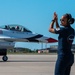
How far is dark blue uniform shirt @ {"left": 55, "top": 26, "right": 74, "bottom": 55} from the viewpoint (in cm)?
666

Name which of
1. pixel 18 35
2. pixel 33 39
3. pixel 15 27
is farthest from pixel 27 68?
pixel 15 27

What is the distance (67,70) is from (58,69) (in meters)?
0.24

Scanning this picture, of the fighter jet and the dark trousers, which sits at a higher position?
the fighter jet

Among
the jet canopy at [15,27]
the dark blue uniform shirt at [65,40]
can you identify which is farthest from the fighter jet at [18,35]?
the dark blue uniform shirt at [65,40]

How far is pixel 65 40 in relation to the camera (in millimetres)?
6719

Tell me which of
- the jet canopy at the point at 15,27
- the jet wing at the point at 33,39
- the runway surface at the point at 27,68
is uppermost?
the jet canopy at the point at 15,27

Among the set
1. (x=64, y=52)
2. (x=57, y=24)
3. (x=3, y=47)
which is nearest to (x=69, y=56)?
(x=64, y=52)

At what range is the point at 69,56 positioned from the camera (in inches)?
264

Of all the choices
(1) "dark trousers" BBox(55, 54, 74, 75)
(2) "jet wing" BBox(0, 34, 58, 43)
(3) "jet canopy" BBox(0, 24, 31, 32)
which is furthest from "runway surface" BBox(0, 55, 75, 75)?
(1) "dark trousers" BBox(55, 54, 74, 75)

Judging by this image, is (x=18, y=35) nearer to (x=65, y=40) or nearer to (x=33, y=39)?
(x=33, y=39)

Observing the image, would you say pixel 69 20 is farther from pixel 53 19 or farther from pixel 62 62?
pixel 62 62

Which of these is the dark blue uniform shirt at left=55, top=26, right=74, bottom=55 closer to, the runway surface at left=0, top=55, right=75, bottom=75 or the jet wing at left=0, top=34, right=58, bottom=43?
the runway surface at left=0, top=55, right=75, bottom=75

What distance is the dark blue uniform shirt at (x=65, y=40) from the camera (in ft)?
21.9

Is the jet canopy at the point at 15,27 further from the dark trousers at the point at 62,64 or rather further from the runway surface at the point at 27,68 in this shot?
the dark trousers at the point at 62,64
